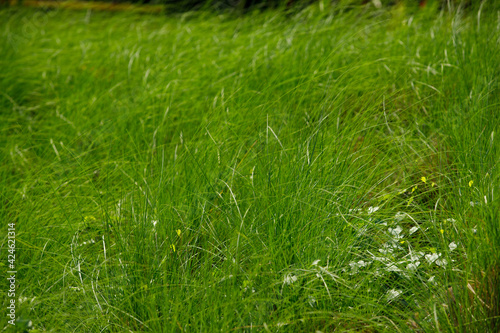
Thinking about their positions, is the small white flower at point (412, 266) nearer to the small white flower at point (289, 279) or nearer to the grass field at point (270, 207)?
the grass field at point (270, 207)

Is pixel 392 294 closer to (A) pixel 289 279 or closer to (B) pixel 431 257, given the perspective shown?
(B) pixel 431 257

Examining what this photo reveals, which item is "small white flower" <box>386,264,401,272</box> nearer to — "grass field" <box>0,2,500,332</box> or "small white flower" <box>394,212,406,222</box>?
"grass field" <box>0,2,500,332</box>

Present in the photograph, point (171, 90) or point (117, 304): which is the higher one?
point (171, 90)

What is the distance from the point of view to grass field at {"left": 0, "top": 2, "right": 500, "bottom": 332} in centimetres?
161

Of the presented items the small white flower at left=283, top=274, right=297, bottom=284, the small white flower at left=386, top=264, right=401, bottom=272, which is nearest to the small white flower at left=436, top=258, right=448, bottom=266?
the small white flower at left=386, top=264, right=401, bottom=272

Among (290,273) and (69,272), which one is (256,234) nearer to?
(290,273)

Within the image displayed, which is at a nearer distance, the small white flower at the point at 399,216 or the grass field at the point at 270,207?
the grass field at the point at 270,207

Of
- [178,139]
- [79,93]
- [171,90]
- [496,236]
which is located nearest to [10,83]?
[79,93]

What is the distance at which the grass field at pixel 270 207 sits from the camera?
5.29 feet

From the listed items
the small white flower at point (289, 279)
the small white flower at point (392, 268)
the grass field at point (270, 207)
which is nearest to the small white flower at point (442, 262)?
the grass field at point (270, 207)

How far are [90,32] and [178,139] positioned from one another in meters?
2.91

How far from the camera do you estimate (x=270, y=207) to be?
1.89 meters

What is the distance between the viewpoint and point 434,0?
423cm

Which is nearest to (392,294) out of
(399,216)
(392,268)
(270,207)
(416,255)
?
(392,268)
